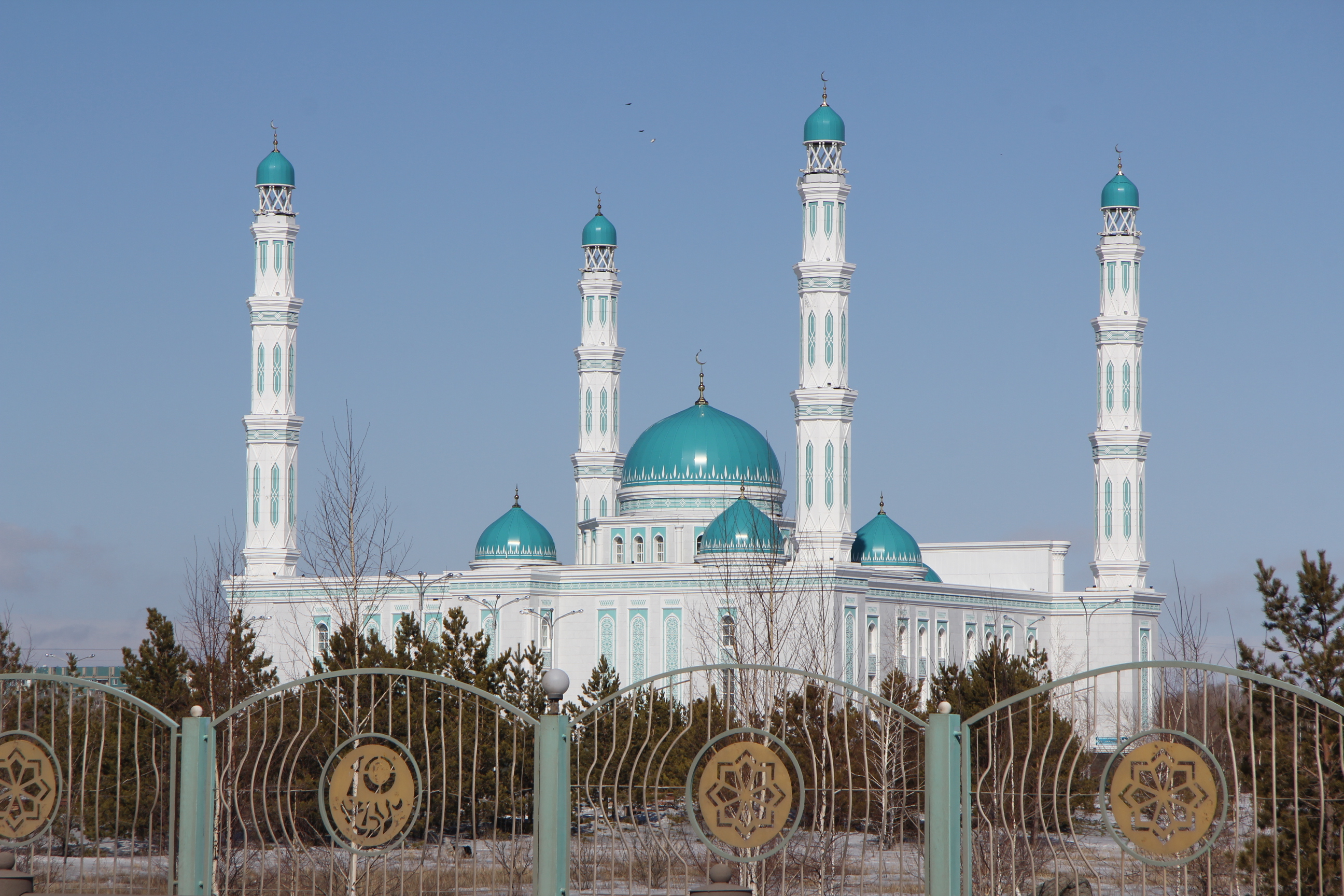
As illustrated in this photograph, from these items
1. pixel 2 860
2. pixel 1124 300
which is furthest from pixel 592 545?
pixel 2 860

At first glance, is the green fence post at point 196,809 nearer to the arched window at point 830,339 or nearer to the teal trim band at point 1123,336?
the arched window at point 830,339

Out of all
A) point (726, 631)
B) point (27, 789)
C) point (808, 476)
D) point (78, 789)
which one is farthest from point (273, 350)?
point (27, 789)

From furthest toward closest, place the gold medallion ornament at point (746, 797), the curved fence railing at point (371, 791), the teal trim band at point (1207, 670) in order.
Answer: the curved fence railing at point (371, 791), the gold medallion ornament at point (746, 797), the teal trim band at point (1207, 670)

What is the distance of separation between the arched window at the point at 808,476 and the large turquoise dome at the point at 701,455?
6810 millimetres

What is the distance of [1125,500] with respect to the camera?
161 feet

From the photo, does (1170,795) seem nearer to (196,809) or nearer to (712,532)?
(196,809)

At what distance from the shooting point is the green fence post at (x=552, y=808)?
30.7ft

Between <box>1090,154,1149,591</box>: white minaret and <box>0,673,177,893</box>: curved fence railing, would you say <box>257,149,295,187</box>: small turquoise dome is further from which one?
<box>0,673,177,893</box>: curved fence railing

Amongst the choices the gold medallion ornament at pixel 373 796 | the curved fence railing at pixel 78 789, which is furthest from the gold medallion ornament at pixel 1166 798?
the curved fence railing at pixel 78 789

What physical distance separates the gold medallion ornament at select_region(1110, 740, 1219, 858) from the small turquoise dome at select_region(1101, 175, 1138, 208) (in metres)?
41.2

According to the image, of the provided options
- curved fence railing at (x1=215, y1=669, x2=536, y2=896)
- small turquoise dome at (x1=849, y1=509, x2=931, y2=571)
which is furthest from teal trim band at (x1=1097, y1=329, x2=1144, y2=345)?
curved fence railing at (x1=215, y1=669, x2=536, y2=896)

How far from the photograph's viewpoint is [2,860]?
33.3ft

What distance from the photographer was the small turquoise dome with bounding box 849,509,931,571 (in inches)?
2004

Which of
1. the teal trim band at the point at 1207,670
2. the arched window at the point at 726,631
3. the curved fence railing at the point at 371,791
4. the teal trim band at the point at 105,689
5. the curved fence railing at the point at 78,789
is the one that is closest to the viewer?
the teal trim band at the point at 1207,670
